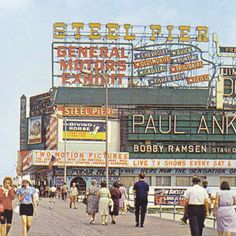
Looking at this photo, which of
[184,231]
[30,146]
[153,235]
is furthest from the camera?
[30,146]

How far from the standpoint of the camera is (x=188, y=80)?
313ft

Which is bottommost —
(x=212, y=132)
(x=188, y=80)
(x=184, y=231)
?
(x=184, y=231)

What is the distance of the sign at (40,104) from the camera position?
124988mm

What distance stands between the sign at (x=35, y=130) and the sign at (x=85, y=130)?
26.7 m

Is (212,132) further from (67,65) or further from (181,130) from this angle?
(67,65)

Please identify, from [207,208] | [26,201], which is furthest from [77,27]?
[207,208]

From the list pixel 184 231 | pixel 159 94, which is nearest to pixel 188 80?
pixel 159 94

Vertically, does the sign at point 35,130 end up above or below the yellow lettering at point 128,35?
below

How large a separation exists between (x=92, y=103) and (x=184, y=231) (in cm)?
6999

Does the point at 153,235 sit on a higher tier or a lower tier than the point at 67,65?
lower

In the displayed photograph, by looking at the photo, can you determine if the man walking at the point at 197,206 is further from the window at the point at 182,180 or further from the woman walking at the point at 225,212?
the window at the point at 182,180

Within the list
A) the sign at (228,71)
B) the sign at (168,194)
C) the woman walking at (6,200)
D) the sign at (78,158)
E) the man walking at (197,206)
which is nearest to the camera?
the man walking at (197,206)

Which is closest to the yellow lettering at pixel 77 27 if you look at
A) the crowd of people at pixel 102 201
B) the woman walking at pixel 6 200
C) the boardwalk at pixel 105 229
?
the crowd of people at pixel 102 201

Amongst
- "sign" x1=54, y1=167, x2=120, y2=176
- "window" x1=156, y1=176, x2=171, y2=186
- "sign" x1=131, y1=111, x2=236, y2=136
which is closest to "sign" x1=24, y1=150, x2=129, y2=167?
"sign" x1=54, y1=167, x2=120, y2=176
